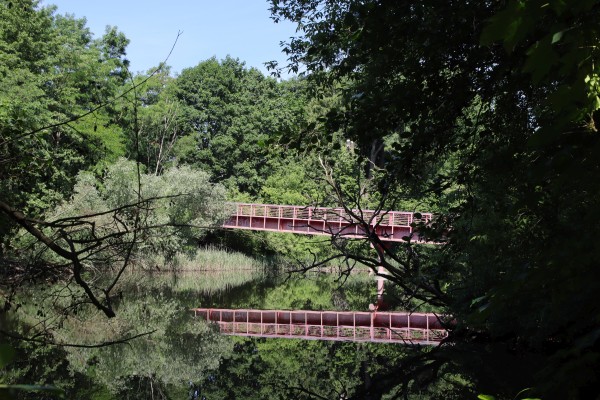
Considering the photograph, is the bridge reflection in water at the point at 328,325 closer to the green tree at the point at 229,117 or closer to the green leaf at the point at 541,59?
the green leaf at the point at 541,59

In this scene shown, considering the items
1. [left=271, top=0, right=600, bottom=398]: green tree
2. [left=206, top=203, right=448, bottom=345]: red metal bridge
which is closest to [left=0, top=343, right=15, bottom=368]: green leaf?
[left=271, top=0, right=600, bottom=398]: green tree

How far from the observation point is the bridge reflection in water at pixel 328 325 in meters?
13.7

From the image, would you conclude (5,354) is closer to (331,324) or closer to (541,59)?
(541,59)

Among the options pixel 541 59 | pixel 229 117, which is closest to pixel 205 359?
pixel 541 59

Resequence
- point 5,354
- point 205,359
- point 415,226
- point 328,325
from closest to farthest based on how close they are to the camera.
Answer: point 5,354 < point 415,226 < point 205,359 < point 328,325

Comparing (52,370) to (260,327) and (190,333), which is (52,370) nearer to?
(190,333)

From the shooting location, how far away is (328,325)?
15.5 m

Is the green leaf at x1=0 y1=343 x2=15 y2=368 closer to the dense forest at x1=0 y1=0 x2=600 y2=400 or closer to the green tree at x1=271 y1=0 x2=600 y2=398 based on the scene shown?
the dense forest at x1=0 y1=0 x2=600 y2=400

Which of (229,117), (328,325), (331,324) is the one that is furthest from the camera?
(229,117)

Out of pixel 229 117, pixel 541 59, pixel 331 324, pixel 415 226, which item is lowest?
pixel 331 324

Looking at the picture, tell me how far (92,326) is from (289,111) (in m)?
26.3

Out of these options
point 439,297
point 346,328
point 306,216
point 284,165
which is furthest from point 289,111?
point 439,297

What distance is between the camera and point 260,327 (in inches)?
592

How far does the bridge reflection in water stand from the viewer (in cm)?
1368
